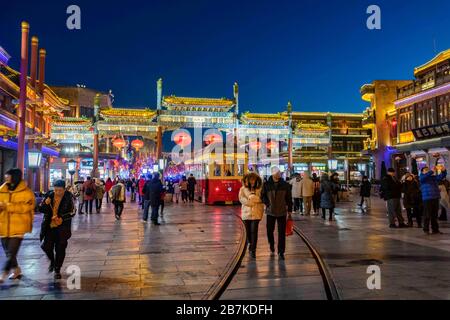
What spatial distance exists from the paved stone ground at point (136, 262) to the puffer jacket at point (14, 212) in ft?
2.66

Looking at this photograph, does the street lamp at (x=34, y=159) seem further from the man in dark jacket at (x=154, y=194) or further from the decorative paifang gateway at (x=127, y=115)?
the decorative paifang gateway at (x=127, y=115)

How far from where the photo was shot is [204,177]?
2577 centimetres

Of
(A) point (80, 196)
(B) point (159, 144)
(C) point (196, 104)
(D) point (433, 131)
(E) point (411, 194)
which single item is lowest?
(A) point (80, 196)

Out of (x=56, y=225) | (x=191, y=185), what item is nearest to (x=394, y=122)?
(x=191, y=185)

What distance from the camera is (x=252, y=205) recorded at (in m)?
8.31

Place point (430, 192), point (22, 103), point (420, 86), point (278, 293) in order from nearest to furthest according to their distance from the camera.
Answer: point (278, 293), point (430, 192), point (22, 103), point (420, 86)

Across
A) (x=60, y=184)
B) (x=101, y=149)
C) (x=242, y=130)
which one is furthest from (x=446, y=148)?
(x=101, y=149)

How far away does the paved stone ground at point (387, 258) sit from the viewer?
5.77 metres

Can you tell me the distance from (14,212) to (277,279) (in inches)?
165

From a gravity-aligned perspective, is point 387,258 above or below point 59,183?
below

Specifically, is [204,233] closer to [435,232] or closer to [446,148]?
[435,232]

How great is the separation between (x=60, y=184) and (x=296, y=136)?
122 ft

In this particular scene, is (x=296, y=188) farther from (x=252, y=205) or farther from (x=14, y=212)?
(x=14, y=212)

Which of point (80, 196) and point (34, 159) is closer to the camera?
point (34, 159)
